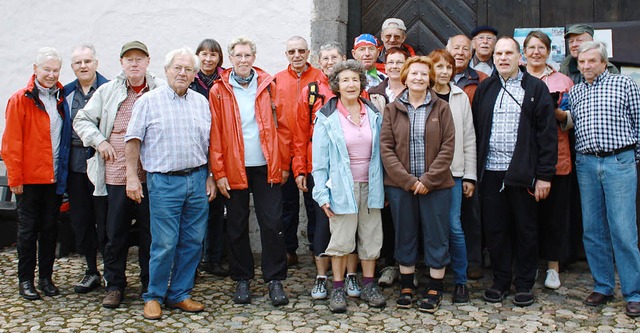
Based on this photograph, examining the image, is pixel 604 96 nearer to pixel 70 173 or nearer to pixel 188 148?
pixel 188 148

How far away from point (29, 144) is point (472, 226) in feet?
10.4

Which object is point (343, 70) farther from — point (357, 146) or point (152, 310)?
point (152, 310)

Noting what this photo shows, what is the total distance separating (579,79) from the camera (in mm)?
5250

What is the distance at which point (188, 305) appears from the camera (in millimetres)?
4645

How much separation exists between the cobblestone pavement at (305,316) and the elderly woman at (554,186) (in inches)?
9.9

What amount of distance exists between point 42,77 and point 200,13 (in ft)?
6.47

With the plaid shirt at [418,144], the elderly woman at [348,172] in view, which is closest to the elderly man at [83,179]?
the elderly woman at [348,172]

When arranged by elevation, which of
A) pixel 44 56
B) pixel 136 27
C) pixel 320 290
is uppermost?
pixel 136 27

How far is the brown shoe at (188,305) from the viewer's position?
4.64 m

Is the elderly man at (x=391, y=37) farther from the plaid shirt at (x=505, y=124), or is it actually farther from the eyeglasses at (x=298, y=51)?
the plaid shirt at (x=505, y=124)

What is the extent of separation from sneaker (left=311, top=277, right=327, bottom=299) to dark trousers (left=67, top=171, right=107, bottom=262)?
1.56 metres

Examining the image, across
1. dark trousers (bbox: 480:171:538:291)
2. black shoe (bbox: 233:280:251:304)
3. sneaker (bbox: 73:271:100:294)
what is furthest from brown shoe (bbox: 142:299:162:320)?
dark trousers (bbox: 480:171:538:291)

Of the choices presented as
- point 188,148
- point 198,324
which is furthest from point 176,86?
point 198,324

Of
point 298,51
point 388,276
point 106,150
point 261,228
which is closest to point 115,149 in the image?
point 106,150
